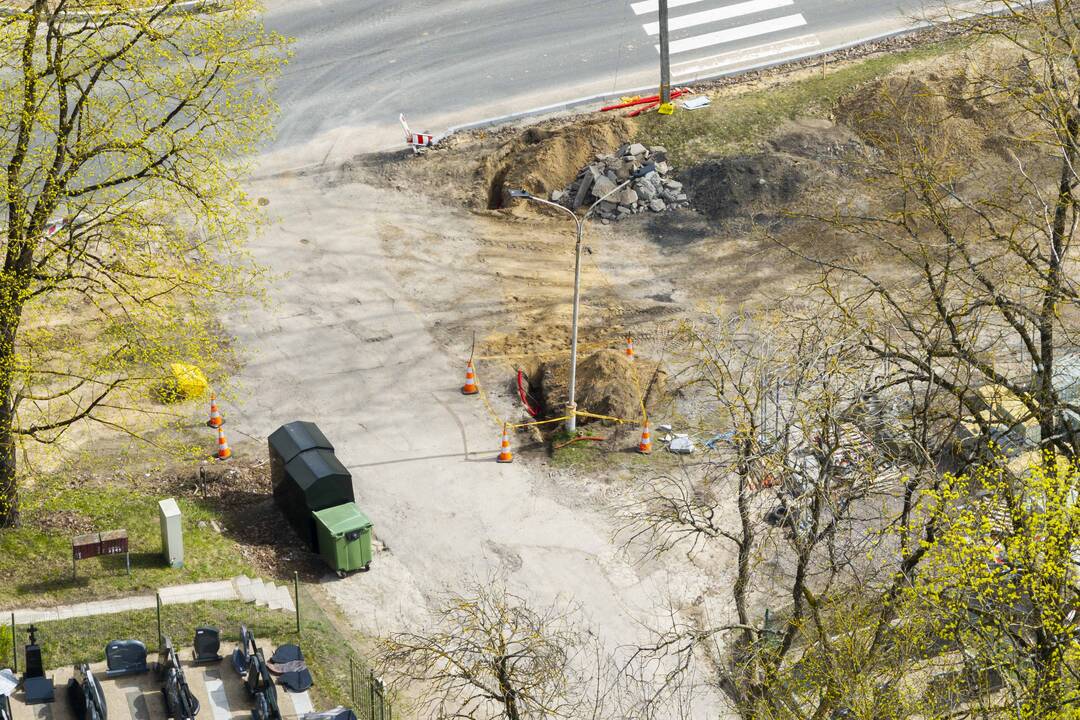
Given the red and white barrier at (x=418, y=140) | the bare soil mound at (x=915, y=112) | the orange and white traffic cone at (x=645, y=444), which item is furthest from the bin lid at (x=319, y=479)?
the bare soil mound at (x=915, y=112)

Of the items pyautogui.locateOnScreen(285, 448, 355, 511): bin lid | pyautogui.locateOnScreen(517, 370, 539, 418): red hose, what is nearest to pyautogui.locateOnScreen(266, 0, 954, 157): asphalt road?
pyautogui.locateOnScreen(517, 370, 539, 418): red hose

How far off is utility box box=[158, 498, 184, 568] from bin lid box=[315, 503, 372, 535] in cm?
251

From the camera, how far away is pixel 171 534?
83.1 feet

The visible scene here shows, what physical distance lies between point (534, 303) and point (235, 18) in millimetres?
11633

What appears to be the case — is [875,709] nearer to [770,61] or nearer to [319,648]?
[319,648]

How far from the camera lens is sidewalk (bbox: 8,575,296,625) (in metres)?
23.8

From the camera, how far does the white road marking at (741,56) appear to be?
40.5 m

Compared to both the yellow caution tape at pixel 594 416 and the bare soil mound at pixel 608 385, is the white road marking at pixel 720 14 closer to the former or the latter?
the bare soil mound at pixel 608 385

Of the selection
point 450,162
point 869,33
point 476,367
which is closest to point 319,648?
point 476,367

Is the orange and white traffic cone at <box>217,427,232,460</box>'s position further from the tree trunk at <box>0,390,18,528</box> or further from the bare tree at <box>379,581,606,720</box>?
the bare tree at <box>379,581,606,720</box>

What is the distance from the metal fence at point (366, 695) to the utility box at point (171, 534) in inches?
165

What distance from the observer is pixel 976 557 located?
1723 cm

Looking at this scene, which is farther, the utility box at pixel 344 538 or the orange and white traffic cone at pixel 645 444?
the orange and white traffic cone at pixel 645 444

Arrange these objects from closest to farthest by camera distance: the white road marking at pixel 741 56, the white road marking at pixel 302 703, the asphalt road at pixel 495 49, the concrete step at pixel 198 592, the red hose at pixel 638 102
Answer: the white road marking at pixel 302 703 → the concrete step at pixel 198 592 → the red hose at pixel 638 102 → the asphalt road at pixel 495 49 → the white road marking at pixel 741 56
